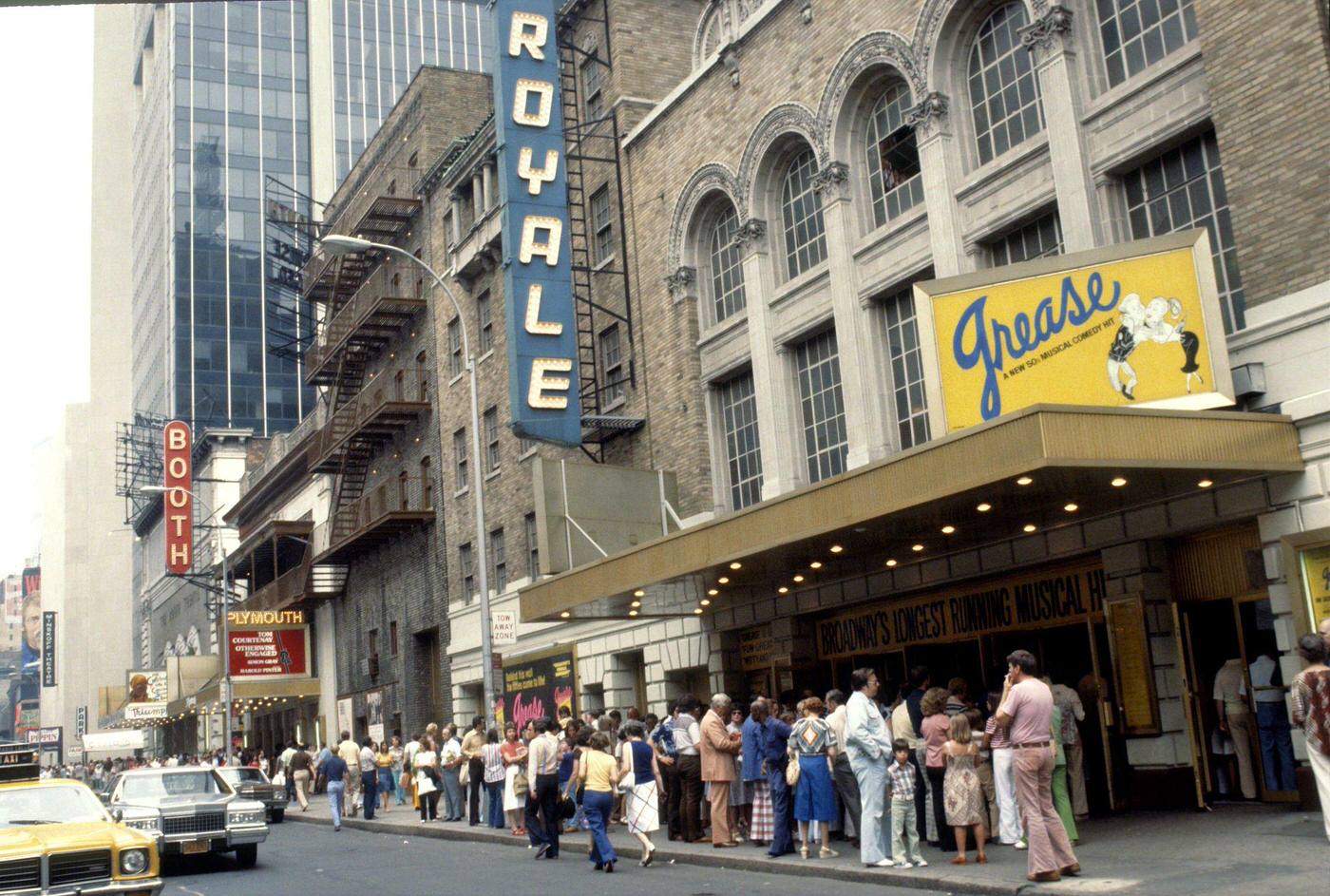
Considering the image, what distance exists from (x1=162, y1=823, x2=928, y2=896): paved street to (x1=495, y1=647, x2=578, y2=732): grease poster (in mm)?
7892

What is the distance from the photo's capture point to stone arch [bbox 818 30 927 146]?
20797mm

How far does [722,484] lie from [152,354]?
104m

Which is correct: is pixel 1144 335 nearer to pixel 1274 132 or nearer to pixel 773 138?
pixel 1274 132

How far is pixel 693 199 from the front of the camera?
26.7m

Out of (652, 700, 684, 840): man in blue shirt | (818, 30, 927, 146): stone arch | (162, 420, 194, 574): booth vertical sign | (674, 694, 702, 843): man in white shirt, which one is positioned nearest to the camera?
(674, 694, 702, 843): man in white shirt

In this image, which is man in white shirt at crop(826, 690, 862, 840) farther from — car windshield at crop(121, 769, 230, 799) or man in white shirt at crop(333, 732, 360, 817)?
man in white shirt at crop(333, 732, 360, 817)

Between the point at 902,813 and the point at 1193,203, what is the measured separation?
328 inches

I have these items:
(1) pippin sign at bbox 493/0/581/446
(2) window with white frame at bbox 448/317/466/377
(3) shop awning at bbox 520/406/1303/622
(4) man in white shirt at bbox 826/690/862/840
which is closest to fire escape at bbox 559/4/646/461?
(1) pippin sign at bbox 493/0/581/446

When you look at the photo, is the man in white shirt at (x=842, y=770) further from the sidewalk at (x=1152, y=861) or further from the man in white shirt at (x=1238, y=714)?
the man in white shirt at (x=1238, y=714)

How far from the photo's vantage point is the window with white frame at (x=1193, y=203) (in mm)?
16094

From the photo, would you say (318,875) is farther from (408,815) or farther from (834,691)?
(408,815)

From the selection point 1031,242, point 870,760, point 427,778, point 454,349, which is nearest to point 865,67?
point 1031,242

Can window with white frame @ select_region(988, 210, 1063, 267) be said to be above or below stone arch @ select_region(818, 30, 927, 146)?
below

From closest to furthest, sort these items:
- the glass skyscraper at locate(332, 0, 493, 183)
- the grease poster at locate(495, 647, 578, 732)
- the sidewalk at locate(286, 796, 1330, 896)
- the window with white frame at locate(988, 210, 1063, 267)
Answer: the sidewalk at locate(286, 796, 1330, 896) → the window with white frame at locate(988, 210, 1063, 267) → the grease poster at locate(495, 647, 578, 732) → the glass skyscraper at locate(332, 0, 493, 183)
